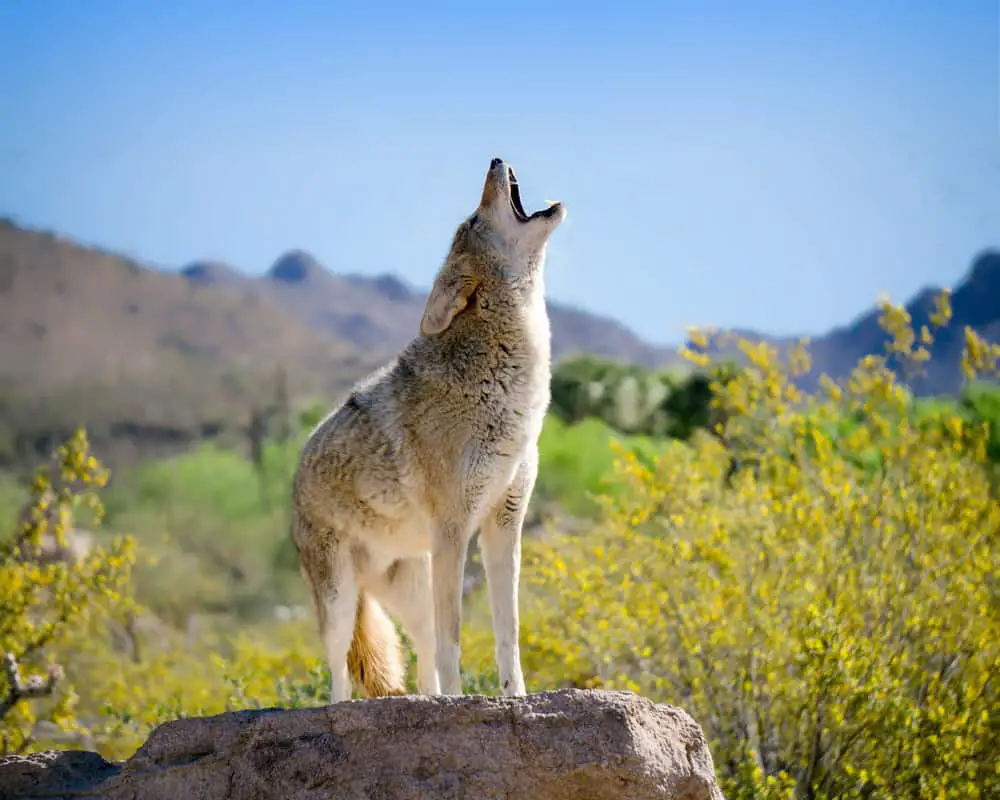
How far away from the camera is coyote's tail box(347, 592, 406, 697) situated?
7.10 m

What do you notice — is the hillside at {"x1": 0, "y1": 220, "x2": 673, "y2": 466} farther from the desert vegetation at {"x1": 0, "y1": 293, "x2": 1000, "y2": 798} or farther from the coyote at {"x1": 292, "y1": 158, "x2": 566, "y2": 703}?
the coyote at {"x1": 292, "y1": 158, "x2": 566, "y2": 703}

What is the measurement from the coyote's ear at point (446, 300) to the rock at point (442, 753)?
2.00m

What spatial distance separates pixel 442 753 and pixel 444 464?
156 centimetres

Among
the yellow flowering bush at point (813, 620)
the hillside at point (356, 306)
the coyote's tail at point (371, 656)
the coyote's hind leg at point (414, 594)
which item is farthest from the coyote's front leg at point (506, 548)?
the hillside at point (356, 306)

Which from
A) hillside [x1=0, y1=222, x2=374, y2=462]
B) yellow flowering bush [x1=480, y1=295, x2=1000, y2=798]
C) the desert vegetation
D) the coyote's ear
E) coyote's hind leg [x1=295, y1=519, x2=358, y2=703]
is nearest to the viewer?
the coyote's ear

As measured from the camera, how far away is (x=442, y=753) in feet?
17.5

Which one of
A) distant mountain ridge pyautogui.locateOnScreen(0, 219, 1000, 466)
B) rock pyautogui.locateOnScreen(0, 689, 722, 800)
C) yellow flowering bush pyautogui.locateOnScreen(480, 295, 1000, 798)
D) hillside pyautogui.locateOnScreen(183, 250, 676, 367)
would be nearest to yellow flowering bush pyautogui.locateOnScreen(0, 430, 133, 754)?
yellow flowering bush pyautogui.locateOnScreen(480, 295, 1000, 798)

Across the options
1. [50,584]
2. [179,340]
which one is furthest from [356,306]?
[50,584]

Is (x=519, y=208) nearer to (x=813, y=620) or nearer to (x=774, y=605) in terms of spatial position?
(x=813, y=620)

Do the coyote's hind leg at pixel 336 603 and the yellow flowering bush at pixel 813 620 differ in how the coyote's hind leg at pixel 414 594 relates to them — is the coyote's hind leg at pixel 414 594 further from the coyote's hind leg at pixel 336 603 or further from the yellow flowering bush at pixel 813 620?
the yellow flowering bush at pixel 813 620

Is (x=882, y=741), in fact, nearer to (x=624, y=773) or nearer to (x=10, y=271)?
(x=624, y=773)

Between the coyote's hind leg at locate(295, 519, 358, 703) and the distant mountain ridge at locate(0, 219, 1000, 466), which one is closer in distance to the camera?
the coyote's hind leg at locate(295, 519, 358, 703)

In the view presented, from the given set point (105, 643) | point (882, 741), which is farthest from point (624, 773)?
point (105, 643)

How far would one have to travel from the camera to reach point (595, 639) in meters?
10.7
